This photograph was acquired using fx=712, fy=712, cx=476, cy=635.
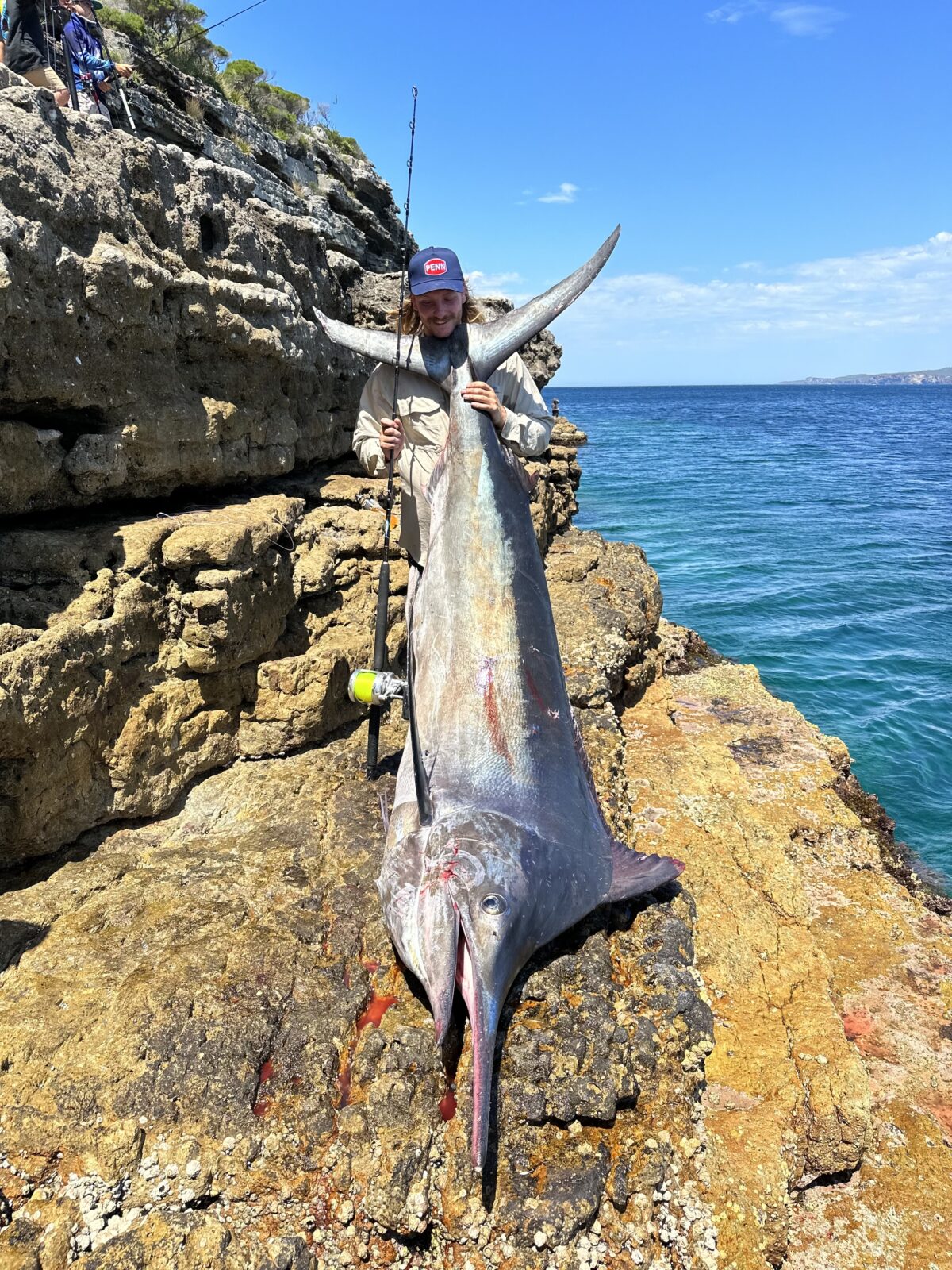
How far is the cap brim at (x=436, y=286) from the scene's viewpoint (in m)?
3.12

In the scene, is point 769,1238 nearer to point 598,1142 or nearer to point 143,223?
point 598,1142

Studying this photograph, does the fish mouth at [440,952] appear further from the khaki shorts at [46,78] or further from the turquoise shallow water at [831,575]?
the turquoise shallow water at [831,575]

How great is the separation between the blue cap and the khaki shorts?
2.98 m

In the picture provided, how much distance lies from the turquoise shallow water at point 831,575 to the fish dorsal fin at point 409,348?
22.3 feet

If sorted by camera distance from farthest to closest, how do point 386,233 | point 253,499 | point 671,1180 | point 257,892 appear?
point 386,233 → point 253,499 → point 257,892 → point 671,1180

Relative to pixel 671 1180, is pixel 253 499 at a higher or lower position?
higher

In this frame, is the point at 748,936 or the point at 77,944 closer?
the point at 77,944

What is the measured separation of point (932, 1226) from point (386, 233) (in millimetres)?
13631

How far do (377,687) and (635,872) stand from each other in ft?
4.68

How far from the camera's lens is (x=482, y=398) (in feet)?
10.6

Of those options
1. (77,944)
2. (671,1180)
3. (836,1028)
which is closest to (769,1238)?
(671,1180)

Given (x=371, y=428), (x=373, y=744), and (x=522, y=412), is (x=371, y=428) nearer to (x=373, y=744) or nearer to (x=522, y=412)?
(x=522, y=412)

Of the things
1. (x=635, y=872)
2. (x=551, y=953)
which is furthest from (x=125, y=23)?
(x=551, y=953)

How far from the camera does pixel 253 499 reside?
13.5 ft
